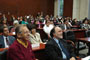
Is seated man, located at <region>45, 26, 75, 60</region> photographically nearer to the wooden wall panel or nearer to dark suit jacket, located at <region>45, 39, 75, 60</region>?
dark suit jacket, located at <region>45, 39, 75, 60</region>

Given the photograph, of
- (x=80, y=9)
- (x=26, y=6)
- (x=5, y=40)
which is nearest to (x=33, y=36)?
(x=5, y=40)

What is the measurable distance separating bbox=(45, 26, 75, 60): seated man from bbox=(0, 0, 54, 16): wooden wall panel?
1139 cm

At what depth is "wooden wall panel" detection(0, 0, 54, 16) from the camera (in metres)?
13.0

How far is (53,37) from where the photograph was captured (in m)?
2.48

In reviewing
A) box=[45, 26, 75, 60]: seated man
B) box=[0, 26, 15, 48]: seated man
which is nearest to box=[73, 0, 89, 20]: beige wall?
box=[0, 26, 15, 48]: seated man

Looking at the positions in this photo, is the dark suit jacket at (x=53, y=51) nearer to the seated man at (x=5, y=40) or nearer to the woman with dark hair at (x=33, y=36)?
the woman with dark hair at (x=33, y=36)

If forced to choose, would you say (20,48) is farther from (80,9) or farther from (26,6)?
(26,6)

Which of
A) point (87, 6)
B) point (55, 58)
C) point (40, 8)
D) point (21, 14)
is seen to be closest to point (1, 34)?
point (55, 58)

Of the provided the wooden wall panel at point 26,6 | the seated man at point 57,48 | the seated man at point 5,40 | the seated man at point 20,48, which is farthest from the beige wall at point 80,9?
the seated man at point 20,48

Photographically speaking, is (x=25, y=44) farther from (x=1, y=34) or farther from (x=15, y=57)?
(x=1, y=34)

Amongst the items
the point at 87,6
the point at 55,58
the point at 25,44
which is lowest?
the point at 55,58

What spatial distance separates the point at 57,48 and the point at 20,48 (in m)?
0.71

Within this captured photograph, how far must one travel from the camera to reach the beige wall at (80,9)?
11406 mm

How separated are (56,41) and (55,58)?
0.36 m
